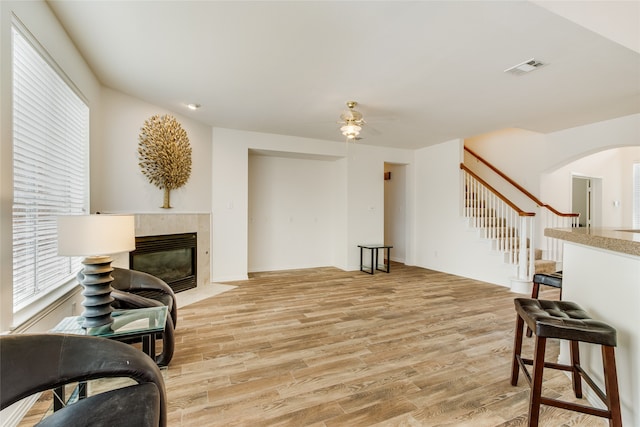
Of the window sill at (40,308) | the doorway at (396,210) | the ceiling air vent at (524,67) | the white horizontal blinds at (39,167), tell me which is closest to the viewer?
the window sill at (40,308)

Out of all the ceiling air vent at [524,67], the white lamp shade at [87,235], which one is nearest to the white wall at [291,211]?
the ceiling air vent at [524,67]

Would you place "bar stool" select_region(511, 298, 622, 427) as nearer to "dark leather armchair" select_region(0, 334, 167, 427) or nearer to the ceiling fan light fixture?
"dark leather armchair" select_region(0, 334, 167, 427)

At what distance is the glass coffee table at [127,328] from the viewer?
1.73 m

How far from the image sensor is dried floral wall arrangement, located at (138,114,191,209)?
3799mm

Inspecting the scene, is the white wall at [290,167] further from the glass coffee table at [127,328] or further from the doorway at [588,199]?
the doorway at [588,199]

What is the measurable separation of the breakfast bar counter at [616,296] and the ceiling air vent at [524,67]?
1.67 meters

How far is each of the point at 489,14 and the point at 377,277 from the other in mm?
4220

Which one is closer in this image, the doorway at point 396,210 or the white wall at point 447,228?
the white wall at point 447,228

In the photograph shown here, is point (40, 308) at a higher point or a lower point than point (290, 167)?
lower

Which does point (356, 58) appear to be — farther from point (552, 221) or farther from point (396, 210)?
point (552, 221)

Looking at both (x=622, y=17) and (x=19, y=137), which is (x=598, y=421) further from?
(x=19, y=137)

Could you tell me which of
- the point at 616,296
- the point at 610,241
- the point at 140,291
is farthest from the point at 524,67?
the point at 140,291

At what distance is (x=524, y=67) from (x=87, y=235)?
3.83m

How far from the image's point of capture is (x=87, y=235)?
1725mm
